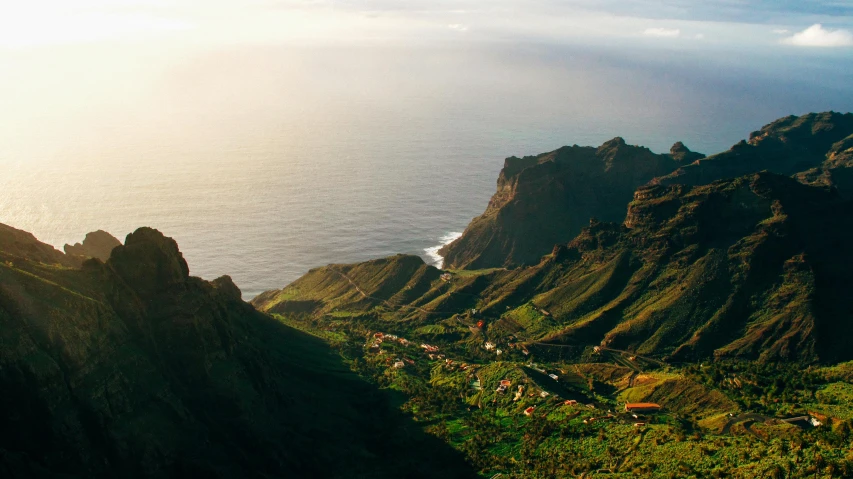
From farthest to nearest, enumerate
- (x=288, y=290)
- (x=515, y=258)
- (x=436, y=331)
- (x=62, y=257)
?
(x=515, y=258), (x=288, y=290), (x=436, y=331), (x=62, y=257)

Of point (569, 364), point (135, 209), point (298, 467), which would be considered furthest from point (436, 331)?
point (135, 209)

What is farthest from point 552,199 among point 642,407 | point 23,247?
point 23,247

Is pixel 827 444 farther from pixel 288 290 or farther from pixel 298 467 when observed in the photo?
pixel 288 290

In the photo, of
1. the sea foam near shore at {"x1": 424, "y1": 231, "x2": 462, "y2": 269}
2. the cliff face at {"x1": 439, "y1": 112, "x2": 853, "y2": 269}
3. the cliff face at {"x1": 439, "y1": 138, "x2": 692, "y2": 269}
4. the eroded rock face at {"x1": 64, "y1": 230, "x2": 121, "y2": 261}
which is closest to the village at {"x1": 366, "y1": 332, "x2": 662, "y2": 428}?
the eroded rock face at {"x1": 64, "y1": 230, "x2": 121, "y2": 261}

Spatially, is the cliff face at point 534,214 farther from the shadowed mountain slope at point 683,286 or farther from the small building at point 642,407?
the small building at point 642,407

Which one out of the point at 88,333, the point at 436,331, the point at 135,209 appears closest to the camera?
the point at 88,333

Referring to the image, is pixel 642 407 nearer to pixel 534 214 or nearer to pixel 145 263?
pixel 145 263
